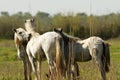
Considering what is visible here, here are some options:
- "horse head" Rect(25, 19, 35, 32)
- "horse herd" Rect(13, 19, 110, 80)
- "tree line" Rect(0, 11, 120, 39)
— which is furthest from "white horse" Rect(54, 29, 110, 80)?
"horse head" Rect(25, 19, 35, 32)

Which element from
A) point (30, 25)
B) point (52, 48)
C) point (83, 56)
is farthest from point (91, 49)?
point (30, 25)

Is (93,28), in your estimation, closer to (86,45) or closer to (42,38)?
(42,38)

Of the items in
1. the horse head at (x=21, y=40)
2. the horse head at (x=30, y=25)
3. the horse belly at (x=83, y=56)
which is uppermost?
the horse head at (x=30, y=25)

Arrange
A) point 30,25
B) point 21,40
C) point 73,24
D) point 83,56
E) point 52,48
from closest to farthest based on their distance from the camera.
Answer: point 73,24, point 52,48, point 83,56, point 21,40, point 30,25

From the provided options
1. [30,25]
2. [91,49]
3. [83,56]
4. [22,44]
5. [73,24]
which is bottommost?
[83,56]

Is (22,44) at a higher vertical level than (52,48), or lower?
lower

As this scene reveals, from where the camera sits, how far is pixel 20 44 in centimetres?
1148

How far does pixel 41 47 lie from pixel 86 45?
5.04 feet

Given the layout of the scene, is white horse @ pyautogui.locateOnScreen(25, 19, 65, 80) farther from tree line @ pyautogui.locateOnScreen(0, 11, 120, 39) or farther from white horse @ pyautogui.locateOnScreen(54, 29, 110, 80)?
white horse @ pyautogui.locateOnScreen(54, 29, 110, 80)

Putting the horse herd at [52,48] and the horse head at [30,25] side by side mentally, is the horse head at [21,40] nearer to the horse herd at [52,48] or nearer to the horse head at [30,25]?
the horse herd at [52,48]

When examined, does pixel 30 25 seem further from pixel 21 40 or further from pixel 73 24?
pixel 73 24

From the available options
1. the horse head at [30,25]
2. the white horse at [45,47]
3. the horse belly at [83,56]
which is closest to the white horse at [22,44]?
the horse head at [30,25]

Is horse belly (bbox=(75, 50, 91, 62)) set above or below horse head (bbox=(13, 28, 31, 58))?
below

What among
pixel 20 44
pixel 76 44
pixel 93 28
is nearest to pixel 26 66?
pixel 20 44
